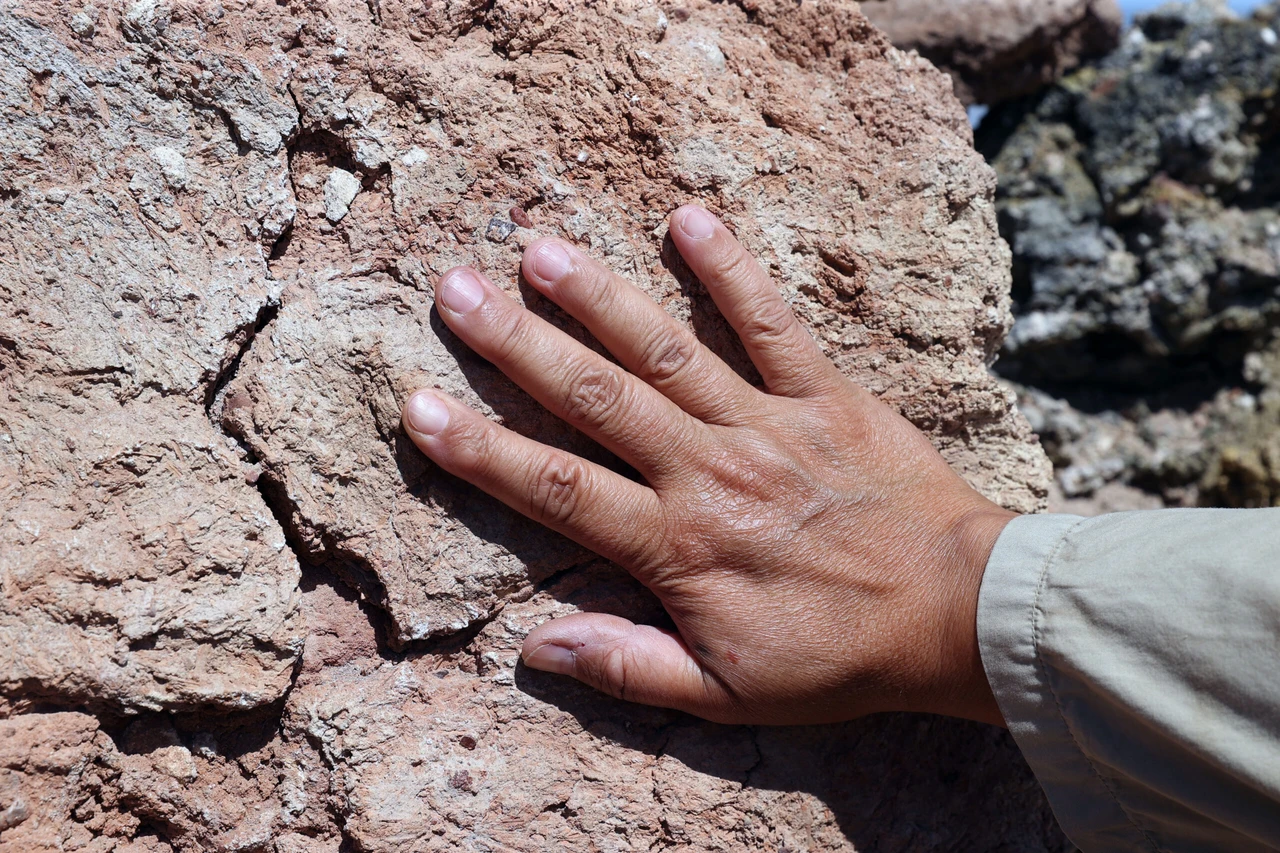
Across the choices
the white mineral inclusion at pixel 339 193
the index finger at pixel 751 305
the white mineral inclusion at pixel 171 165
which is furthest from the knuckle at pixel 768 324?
the white mineral inclusion at pixel 171 165

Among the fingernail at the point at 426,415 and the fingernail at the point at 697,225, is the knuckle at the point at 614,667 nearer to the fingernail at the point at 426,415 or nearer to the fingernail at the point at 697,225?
the fingernail at the point at 426,415

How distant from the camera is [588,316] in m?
1.34

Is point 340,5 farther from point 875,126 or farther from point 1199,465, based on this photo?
point 1199,465

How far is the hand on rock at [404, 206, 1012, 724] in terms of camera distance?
129 cm

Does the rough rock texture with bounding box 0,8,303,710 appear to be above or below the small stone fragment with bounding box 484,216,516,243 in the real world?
below

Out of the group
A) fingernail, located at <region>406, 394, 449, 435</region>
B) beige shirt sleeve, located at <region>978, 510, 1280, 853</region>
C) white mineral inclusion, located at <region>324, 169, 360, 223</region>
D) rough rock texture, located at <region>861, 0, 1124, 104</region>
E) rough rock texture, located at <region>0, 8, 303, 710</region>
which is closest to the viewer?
beige shirt sleeve, located at <region>978, 510, 1280, 853</region>

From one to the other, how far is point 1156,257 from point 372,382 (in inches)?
118

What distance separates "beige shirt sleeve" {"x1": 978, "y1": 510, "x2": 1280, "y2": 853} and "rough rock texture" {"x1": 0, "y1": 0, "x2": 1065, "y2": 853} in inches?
14.3

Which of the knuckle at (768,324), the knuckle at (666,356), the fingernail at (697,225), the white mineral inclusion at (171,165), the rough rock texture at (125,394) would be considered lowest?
the rough rock texture at (125,394)

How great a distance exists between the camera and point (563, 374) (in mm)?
1296

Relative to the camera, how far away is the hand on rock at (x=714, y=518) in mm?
1295

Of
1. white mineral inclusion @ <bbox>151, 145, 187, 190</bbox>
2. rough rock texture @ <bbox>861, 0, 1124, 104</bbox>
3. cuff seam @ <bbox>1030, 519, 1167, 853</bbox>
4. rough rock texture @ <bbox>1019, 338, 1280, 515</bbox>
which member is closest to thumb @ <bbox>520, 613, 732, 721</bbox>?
cuff seam @ <bbox>1030, 519, 1167, 853</bbox>

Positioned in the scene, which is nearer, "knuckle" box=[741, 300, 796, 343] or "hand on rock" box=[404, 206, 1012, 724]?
"hand on rock" box=[404, 206, 1012, 724]

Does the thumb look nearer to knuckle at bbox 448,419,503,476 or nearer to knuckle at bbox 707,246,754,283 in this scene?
knuckle at bbox 448,419,503,476
